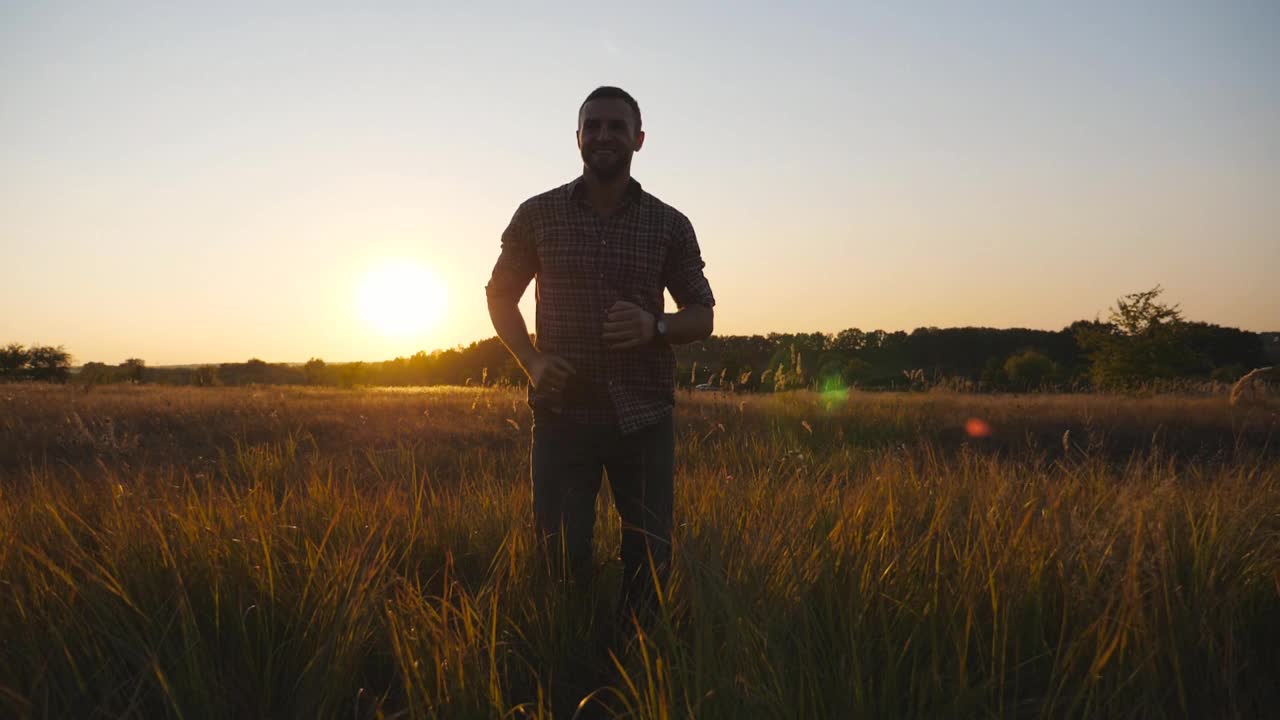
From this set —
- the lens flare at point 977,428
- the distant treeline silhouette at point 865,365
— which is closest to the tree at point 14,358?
the distant treeline silhouette at point 865,365

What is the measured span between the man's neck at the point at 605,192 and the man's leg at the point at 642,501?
2.64ft

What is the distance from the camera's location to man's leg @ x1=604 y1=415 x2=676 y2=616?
2424 mm

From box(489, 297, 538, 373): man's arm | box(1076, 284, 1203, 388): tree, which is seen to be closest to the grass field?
box(489, 297, 538, 373): man's arm

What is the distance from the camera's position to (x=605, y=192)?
2566 millimetres

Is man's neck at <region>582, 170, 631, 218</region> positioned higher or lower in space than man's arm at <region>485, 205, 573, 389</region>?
higher

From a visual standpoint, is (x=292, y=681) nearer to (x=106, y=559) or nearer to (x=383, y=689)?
(x=383, y=689)

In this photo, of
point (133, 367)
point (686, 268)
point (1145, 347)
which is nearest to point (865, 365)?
point (1145, 347)

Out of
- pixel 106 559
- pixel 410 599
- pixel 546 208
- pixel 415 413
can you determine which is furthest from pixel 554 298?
pixel 415 413

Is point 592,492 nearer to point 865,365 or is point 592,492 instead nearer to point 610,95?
point 610,95

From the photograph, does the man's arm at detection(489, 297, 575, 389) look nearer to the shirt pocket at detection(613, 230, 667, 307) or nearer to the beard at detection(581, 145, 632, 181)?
the shirt pocket at detection(613, 230, 667, 307)

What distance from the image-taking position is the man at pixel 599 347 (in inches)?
96.0

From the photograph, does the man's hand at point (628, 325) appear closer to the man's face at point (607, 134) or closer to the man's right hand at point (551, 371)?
the man's right hand at point (551, 371)

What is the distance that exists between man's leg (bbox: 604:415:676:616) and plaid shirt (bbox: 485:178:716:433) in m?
0.10

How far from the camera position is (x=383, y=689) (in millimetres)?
2051
